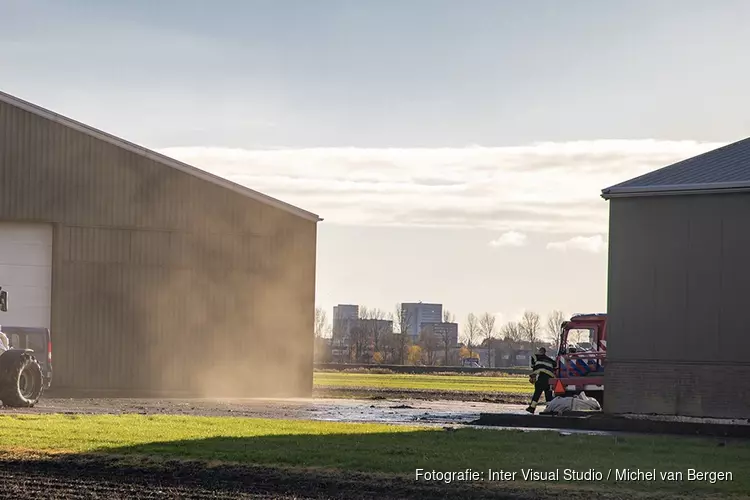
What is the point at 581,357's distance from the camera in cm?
3416

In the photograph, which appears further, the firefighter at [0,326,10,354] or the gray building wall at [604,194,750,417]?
the firefighter at [0,326,10,354]

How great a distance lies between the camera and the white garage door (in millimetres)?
38812

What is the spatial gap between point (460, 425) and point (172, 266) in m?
16.7

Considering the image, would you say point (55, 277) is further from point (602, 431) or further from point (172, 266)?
point (602, 431)

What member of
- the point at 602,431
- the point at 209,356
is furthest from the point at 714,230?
the point at 209,356

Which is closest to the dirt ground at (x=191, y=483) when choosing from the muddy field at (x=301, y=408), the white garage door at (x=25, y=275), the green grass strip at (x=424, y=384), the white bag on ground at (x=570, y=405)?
the muddy field at (x=301, y=408)

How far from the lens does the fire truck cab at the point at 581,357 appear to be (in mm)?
33500

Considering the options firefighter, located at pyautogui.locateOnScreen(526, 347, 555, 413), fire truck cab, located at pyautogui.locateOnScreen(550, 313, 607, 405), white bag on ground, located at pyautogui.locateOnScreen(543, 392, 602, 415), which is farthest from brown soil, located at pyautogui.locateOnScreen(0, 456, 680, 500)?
fire truck cab, located at pyautogui.locateOnScreen(550, 313, 607, 405)

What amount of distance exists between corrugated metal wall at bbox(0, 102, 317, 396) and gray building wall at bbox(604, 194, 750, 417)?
1615 cm

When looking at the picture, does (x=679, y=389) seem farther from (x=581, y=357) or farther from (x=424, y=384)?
(x=424, y=384)

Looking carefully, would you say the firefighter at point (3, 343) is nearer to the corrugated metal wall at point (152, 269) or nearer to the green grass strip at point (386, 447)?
the green grass strip at point (386, 447)

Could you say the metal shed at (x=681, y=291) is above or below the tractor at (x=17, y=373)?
above

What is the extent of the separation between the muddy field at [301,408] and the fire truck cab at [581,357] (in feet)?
5.01

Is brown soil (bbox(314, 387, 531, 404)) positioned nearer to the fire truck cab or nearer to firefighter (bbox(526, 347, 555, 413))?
the fire truck cab
